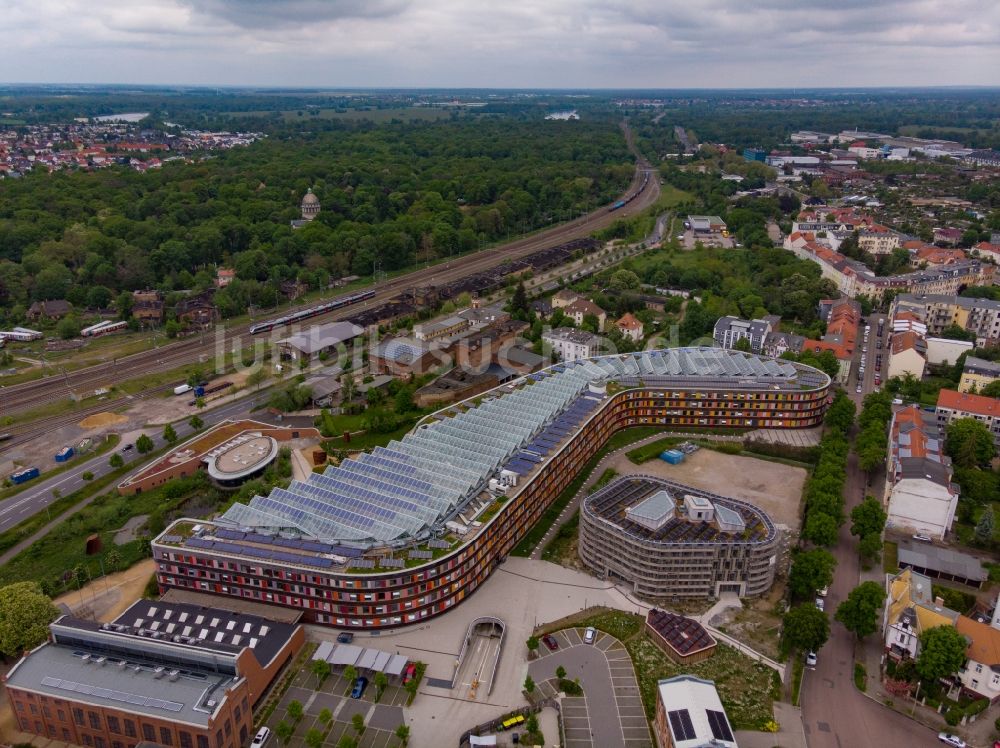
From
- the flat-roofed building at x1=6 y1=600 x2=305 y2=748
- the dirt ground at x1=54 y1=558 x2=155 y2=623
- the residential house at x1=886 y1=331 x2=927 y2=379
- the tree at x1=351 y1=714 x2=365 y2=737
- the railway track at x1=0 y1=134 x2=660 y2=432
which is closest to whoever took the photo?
the flat-roofed building at x1=6 y1=600 x2=305 y2=748

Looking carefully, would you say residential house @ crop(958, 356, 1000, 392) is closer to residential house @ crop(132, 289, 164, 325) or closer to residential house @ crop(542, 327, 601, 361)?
residential house @ crop(542, 327, 601, 361)

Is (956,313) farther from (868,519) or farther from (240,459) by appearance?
(240,459)

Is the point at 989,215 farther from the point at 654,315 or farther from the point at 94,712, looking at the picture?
A: the point at 94,712

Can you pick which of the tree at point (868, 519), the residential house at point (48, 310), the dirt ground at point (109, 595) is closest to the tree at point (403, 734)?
the dirt ground at point (109, 595)

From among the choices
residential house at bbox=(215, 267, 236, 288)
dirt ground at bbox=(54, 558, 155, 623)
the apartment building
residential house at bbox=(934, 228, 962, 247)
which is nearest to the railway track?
residential house at bbox=(215, 267, 236, 288)

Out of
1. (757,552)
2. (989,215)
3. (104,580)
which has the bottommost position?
(104,580)

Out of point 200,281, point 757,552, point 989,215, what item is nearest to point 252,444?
point 757,552

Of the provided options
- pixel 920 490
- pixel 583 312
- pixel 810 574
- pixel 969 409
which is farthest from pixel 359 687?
pixel 583 312

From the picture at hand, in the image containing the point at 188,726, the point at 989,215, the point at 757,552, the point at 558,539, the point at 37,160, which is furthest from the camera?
the point at 37,160
